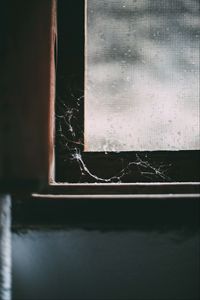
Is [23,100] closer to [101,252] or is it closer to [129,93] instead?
[101,252]

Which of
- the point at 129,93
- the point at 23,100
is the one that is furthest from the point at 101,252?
the point at 129,93

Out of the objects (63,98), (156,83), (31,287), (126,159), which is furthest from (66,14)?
(31,287)

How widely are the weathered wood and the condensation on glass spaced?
1.94 ft

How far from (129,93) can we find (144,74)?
0.08 m

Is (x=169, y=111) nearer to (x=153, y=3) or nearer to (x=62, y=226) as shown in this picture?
(x=153, y=3)

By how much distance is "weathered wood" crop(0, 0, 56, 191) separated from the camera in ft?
2.26

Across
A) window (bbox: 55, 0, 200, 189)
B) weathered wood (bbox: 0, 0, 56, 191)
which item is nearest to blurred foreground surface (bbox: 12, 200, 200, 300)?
weathered wood (bbox: 0, 0, 56, 191)

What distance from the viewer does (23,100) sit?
2.28 ft

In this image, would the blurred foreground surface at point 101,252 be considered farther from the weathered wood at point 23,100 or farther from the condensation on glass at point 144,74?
the condensation on glass at point 144,74

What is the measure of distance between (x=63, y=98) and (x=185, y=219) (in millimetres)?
668

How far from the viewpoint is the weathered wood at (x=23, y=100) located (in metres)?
0.69

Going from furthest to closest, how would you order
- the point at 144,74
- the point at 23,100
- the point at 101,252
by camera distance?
1. the point at 144,74
2. the point at 101,252
3. the point at 23,100

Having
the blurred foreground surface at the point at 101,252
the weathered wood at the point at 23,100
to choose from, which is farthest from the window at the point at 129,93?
the weathered wood at the point at 23,100

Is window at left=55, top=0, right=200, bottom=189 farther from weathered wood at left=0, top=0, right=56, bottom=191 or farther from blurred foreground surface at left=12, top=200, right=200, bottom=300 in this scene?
weathered wood at left=0, top=0, right=56, bottom=191
